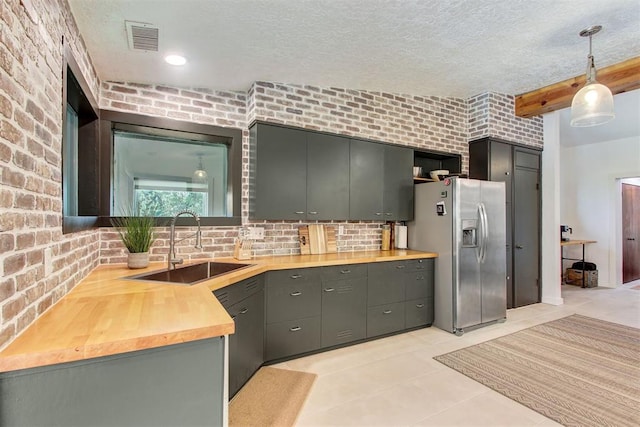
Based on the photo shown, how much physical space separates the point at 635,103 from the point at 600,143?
2.30 m

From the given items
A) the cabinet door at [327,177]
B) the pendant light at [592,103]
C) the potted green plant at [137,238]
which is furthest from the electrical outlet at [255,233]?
the pendant light at [592,103]

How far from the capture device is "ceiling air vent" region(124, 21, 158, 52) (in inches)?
89.9

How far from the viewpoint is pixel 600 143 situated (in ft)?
21.3

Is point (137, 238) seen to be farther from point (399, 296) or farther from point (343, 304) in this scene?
point (399, 296)

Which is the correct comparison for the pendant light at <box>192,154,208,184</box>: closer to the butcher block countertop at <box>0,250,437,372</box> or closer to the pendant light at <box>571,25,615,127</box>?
the butcher block countertop at <box>0,250,437,372</box>

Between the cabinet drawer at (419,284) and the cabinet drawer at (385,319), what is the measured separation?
0.18m

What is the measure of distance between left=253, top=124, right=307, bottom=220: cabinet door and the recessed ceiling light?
858 mm

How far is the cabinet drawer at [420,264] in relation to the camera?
372cm

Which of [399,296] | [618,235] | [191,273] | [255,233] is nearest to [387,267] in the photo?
[399,296]

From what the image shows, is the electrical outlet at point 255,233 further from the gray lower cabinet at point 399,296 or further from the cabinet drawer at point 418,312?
the cabinet drawer at point 418,312

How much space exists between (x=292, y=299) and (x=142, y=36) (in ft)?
7.93

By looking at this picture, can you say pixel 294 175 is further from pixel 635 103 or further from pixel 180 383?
pixel 635 103

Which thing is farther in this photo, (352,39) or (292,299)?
(292,299)

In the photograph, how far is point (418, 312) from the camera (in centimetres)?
378
